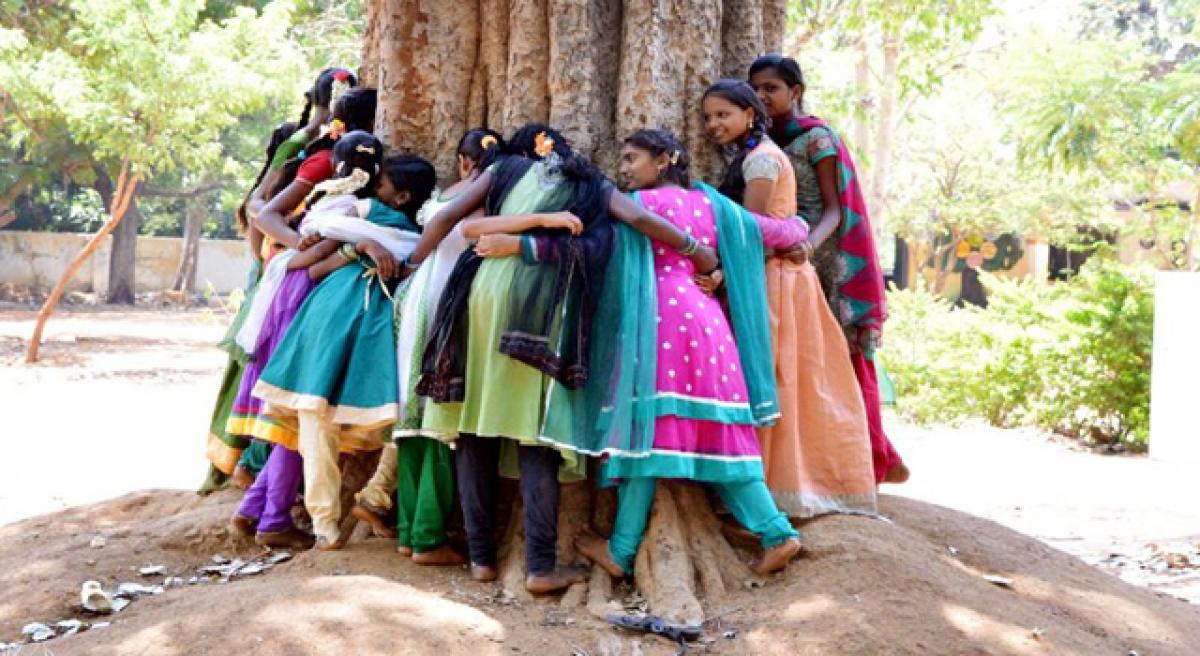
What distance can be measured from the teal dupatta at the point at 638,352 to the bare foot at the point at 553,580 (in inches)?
16.7

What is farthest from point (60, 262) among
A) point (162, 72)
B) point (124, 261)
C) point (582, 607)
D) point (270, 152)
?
point (582, 607)

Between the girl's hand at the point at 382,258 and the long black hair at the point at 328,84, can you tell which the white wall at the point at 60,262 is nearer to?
the long black hair at the point at 328,84

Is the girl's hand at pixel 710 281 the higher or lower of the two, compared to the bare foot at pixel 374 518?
higher

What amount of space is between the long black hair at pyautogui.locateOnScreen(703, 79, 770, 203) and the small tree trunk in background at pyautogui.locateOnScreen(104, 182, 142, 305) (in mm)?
28146

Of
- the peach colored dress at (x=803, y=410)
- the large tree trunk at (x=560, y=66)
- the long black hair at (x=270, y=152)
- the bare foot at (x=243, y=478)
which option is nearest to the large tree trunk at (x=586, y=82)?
the large tree trunk at (x=560, y=66)

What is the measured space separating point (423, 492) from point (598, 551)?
67 cm

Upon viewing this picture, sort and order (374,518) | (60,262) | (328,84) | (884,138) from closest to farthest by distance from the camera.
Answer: (374,518), (328,84), (884,138), (60,262)

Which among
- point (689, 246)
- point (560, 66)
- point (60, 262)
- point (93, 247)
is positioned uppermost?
point (60, 262)

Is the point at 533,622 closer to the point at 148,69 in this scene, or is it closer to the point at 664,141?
the point at 664,141

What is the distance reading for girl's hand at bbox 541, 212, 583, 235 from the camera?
4.31 meters

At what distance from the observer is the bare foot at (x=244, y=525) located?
16.1 ft

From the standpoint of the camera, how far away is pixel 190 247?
34.1m

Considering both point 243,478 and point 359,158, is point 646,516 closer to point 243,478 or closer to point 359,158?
point 359,158

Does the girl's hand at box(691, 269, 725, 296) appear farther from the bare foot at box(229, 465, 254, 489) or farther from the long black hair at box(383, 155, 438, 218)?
the bare foot at box(229, 465, 254, 489)
